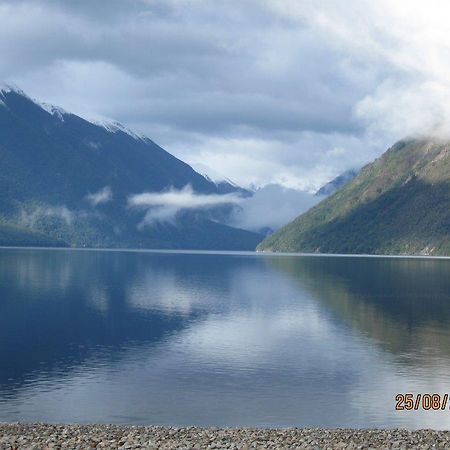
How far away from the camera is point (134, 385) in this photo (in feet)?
246

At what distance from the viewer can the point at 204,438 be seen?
51.2m
